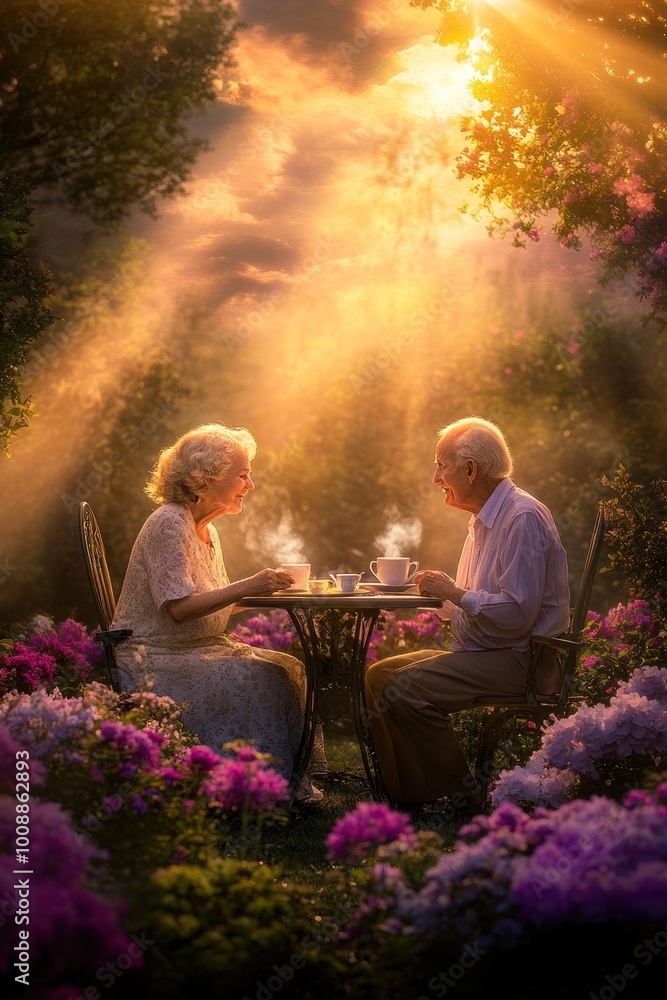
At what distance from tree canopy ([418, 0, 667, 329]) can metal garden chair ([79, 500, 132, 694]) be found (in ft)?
7.92

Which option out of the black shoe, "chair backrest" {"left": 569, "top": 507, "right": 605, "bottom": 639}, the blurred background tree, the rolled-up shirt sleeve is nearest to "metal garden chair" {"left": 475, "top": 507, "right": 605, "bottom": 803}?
"chair backrest" {"left": 569, "top": 507, "right": 605, "bottom": 639}

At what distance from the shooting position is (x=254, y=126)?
27.1 ft

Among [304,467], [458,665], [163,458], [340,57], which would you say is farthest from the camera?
[304,467]

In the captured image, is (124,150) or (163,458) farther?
(124,150)

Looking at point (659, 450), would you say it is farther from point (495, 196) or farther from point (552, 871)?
point (552, 871)

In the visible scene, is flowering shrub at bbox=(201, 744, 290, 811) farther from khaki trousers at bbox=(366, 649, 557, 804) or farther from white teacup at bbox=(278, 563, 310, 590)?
white teacup at bbox=(278, 563, 310, 590)

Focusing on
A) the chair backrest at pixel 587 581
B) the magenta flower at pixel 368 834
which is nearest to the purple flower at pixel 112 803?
the magenta flower at pixel 368 834

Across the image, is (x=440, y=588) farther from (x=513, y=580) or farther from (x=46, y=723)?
(x=46, y=723)

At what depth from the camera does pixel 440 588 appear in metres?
3.93

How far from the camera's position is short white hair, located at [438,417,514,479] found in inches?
161

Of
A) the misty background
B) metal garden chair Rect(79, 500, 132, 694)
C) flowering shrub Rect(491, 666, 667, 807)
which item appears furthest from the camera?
the misty background

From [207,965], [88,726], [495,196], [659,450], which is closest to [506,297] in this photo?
[659,450]

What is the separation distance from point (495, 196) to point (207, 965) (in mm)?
3784

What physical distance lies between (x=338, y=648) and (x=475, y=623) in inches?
34.1
